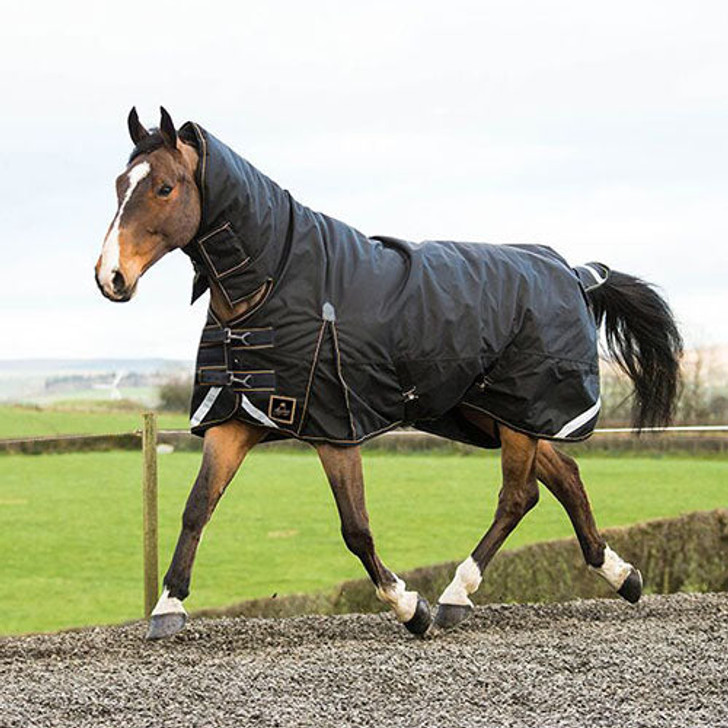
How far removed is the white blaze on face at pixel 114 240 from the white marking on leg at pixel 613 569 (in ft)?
9.02

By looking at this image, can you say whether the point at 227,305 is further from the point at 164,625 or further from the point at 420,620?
the point at 420,620

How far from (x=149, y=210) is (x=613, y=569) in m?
2.79

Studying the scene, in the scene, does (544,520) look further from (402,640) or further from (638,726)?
(638,726)

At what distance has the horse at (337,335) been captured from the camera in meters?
4.52

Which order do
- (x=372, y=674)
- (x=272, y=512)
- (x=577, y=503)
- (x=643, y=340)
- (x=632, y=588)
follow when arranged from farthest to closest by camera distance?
(x=272, y=512) → (x=643, y=340) → (x=632, y=588) → (x=577, y=503) → (x=372, y=674)

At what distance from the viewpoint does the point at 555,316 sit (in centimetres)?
545

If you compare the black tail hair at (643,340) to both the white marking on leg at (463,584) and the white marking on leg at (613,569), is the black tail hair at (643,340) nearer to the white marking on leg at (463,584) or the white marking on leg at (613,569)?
the white marking on leg at (613,569)

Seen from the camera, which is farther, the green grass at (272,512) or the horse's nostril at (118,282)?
the green grass at (272,512)

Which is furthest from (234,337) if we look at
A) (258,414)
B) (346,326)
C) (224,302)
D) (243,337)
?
(346,326)

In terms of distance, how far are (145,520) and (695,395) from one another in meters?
4.82

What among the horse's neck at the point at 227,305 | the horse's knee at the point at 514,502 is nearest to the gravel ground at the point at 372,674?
the horse's knee at the point at 514,502

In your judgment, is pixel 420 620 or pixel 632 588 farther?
pixel 632 588

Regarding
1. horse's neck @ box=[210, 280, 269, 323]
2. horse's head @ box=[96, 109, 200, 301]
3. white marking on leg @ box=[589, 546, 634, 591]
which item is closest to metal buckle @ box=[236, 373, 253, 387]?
horse's neck @ box=[210, 280, 269, 323]

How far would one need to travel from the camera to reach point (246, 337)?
469cm
